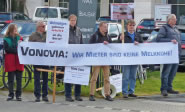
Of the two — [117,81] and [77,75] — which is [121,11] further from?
[77,75]

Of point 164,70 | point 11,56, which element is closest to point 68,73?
point 11,56

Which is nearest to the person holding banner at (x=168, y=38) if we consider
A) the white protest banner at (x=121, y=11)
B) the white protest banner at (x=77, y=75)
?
the white protest banner at (x=121, y=11)

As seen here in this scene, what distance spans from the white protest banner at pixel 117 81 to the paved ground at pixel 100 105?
0.94ft

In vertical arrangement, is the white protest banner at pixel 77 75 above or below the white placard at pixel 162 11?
below

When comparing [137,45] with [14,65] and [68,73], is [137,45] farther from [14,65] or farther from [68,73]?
[14,65]

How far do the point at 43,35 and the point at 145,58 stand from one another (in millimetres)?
2604

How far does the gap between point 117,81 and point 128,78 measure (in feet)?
1.04

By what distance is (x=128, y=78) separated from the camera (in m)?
14.1

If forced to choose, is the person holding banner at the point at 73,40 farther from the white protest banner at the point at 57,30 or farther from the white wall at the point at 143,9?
the white wall at the point at 143,9

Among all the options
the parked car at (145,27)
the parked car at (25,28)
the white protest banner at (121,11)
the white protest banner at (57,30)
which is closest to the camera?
the white protest banner at (57,30)

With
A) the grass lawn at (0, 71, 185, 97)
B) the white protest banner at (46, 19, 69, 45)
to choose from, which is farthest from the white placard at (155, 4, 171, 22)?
the white protest banner at (46, 19, 69, 45)

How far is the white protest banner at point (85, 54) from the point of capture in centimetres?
1334

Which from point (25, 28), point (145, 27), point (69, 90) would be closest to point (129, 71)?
point (69, 90)

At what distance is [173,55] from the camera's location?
14359 millimetres
